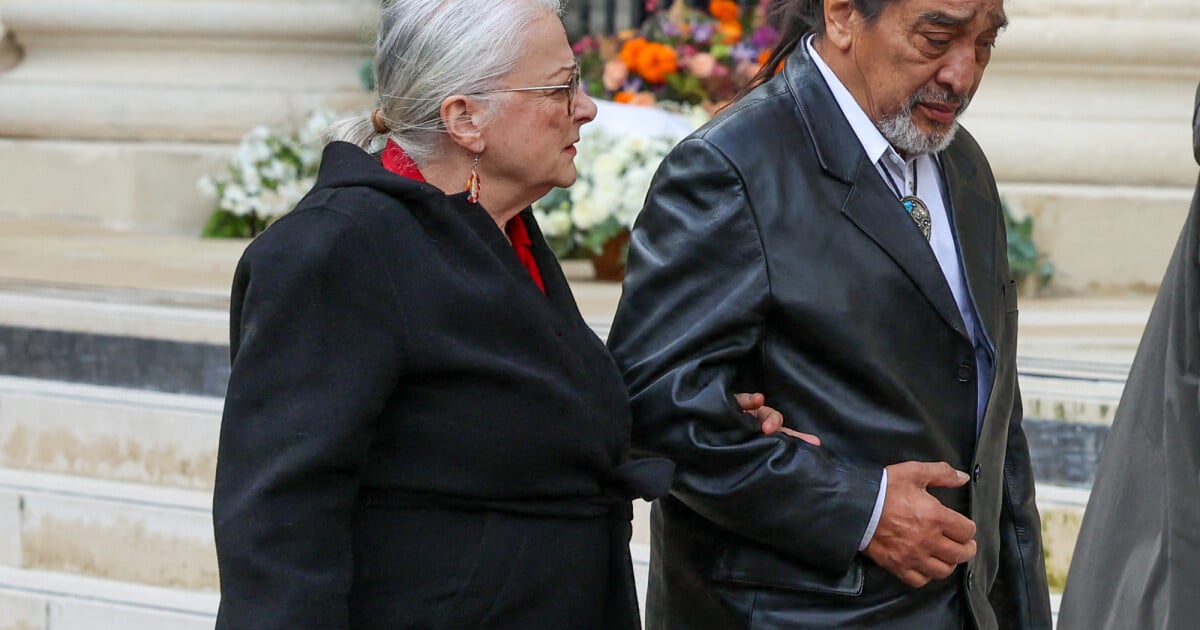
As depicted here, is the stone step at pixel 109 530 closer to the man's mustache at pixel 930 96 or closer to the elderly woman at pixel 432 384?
the elderly woman at pixel 432 384

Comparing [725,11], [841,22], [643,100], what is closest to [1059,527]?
[841,22]

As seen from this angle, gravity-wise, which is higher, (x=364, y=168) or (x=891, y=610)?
(x=364, y=168)

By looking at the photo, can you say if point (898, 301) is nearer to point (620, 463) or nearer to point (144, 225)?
point (620, 463)

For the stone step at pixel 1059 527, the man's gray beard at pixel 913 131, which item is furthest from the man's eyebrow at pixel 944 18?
the stone step at pixel 1059 527

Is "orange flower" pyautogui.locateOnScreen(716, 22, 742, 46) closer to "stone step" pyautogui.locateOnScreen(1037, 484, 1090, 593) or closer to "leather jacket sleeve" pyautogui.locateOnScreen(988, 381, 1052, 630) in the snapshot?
"stone step" pyautogui.locateOnScreen(1037, 484, 1090, 593)

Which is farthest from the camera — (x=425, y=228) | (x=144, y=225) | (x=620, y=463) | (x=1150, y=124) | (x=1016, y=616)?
(x=144, y=225)

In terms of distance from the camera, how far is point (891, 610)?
2.26 meters

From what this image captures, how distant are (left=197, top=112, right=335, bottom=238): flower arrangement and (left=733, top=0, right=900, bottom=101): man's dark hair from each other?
14.8 ft

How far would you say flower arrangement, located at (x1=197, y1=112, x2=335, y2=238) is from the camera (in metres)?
6.83

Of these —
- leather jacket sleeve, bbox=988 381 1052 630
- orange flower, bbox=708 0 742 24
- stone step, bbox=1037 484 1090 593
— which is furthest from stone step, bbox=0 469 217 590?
orange flower, bbox=708 0 742 24

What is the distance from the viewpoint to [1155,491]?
258cm

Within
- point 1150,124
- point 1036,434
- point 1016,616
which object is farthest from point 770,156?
point 1150,124

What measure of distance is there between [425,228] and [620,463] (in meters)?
0.43

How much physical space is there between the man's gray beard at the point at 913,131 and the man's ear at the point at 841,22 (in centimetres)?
13
